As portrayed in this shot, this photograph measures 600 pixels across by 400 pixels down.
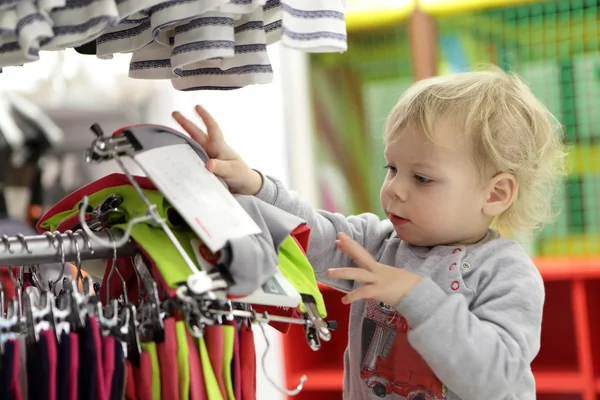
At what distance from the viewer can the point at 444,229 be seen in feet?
3.66

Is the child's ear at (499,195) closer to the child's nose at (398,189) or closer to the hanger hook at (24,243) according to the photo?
the child's nose at (398,189)

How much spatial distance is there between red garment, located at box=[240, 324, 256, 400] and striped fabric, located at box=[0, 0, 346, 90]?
300 mm

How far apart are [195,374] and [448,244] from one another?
1.62ft

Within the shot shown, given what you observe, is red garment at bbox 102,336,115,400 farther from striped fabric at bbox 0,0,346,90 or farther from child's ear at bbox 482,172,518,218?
child's ear at bbox 482,172,518,218

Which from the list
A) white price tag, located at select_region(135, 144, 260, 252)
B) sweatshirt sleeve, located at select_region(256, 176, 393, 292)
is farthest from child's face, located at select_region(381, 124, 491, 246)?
white price tag, located at select_region(135, 144, 260, 252)

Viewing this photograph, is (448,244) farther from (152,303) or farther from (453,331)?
(152,303)

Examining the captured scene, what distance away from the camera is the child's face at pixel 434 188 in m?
1.09

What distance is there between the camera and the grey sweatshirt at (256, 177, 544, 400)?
958 mm

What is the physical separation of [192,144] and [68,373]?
0.32 meters

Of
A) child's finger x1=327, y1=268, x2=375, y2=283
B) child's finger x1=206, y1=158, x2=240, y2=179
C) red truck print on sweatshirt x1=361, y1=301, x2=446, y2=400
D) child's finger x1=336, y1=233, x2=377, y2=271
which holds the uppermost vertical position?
child's finger x1=206, y1=158, x2=240, y2=179

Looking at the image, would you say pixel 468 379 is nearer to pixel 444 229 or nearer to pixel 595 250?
pixel 444 229

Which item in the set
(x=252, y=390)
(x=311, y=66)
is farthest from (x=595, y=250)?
(x=252, y=390)

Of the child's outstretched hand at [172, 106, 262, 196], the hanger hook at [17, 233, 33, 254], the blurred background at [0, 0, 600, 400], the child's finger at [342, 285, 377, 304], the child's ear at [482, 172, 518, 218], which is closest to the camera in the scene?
the hanger hook at [17, 233, 33, 254]

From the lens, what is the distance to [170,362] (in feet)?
2.60
